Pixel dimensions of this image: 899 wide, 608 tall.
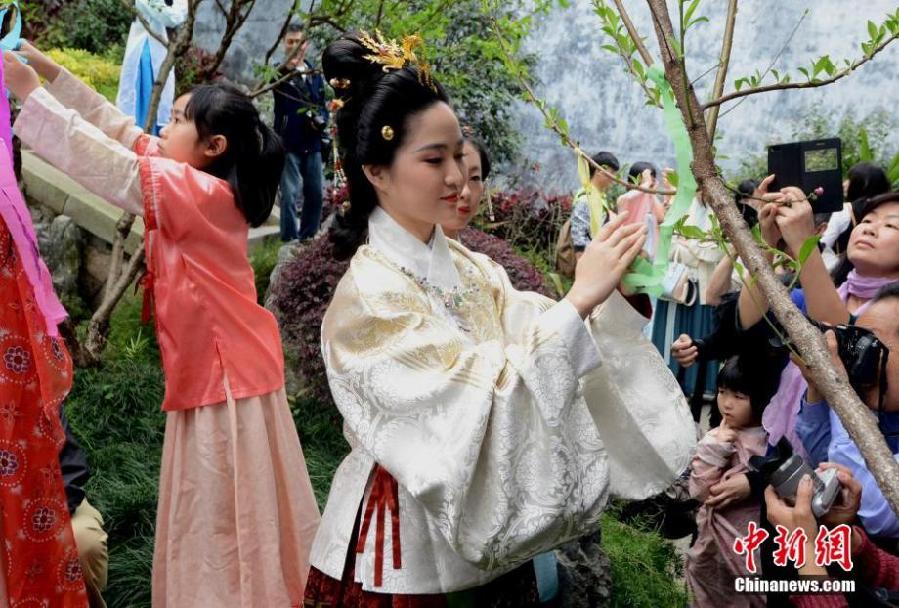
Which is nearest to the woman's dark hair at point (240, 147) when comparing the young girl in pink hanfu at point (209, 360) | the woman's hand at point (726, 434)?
the young girl in pink hanfu at point (209, 360)

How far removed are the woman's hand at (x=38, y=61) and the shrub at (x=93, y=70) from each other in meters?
5.75

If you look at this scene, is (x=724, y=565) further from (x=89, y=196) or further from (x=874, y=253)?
(x=89, y=196)

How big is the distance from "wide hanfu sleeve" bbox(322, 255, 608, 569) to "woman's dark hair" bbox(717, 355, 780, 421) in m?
1.41

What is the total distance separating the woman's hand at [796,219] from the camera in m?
2.12

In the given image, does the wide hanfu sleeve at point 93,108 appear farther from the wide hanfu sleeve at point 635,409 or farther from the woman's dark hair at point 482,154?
the wide hanfu sleeve at point 635,409

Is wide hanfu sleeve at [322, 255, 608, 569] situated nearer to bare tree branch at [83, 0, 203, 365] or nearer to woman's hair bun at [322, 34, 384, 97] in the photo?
woman's hair bun at [322, 34, 384, 97]

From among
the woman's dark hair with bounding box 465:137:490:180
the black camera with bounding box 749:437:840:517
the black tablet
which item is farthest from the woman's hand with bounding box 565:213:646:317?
the woman's dark hair with bounding box 465:137:490:180

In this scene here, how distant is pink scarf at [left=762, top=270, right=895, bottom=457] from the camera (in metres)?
2.69

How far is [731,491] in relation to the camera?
307 centimetres

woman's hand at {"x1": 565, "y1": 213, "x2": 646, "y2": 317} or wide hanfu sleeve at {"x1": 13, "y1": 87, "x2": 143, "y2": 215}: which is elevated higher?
wide hanfu sleeve at {"x1": 13, "y1": 87, "x2": 143, "y2": 215}

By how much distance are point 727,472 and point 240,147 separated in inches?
81.8

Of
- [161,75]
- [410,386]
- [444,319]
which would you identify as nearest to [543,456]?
[410,386]

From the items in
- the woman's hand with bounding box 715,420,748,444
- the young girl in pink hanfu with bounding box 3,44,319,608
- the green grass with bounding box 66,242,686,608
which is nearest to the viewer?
the young girl in pink hanfu with bounding box 3,44,319,608

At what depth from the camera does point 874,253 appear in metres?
2.64
